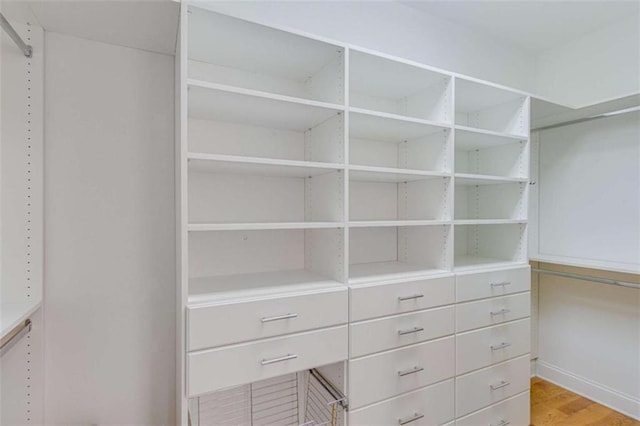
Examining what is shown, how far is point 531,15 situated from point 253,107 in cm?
209

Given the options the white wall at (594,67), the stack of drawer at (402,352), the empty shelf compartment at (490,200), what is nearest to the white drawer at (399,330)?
the stack of drawer at (402,352)

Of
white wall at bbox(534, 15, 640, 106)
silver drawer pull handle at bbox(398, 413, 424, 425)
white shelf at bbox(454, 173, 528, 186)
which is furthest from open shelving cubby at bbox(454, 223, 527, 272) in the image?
white wall at bbox(534, 15, 640, 106)

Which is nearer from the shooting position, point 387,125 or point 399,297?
point 399,297

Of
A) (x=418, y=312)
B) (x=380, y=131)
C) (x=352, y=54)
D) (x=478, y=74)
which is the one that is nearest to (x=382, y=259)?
(x=418, y=312)

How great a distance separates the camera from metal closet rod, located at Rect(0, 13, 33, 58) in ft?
3.44

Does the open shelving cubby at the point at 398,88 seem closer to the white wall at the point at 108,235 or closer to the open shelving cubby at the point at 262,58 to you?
the open shelving cubby at the point at 262,58

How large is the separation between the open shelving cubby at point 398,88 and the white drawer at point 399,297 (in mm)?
809

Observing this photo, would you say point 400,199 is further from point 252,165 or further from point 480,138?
point 252,165

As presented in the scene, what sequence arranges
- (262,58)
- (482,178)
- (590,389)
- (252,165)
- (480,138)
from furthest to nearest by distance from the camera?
(590,389)
(480,138)
(482,178)
(262,58)
(252,165)

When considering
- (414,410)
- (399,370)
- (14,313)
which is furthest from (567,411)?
(14,313)

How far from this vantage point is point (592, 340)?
95.0 inches

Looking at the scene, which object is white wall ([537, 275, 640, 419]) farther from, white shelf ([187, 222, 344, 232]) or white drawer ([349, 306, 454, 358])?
white shelf ([187, 222, 344, 232])

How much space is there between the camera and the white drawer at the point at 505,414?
1.75 metres

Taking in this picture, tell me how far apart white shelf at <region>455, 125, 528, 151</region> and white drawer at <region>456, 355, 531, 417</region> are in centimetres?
131
